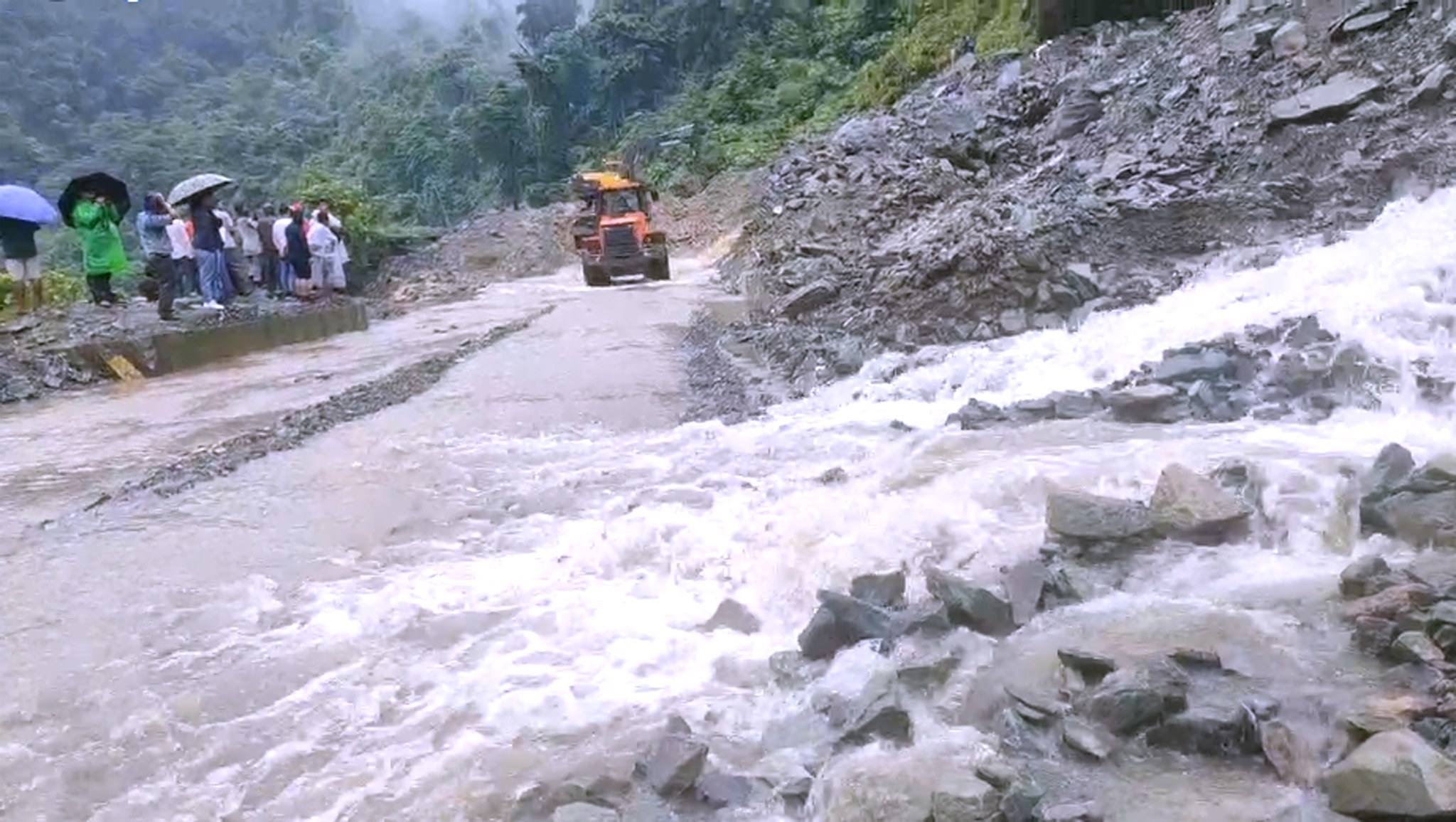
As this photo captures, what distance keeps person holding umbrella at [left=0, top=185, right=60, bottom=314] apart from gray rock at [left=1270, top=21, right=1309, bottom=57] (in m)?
13.2

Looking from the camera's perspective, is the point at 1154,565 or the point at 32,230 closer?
the point at 1154,565

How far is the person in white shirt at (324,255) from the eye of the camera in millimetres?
17000

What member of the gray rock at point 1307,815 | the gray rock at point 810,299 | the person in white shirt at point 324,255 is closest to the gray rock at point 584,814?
the gray rock at point 1307,815

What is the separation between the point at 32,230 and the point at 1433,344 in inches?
540

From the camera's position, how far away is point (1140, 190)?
9.91m

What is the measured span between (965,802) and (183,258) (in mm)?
13981

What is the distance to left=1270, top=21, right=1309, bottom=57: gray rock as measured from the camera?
1134 centimetres

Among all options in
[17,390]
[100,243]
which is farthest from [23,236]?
[17,390]

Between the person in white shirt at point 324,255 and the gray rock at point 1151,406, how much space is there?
44.7ft

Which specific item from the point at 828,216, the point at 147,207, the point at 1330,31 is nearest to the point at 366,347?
the point at 147,207

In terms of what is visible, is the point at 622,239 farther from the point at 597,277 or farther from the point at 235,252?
the point at 235,252

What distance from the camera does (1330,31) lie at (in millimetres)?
11164

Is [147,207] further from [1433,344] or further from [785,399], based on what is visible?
[1433,344]

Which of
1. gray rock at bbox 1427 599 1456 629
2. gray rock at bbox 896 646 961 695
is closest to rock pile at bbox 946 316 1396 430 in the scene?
gray rock at bbox 1427 599 1456 629
